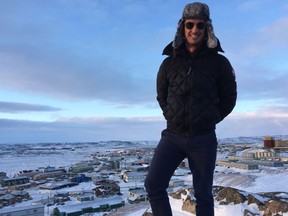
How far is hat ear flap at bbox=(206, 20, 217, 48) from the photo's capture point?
80.0 inches

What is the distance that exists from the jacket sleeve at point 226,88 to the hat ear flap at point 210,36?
158mm

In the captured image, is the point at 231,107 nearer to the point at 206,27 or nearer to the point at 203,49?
the point at 203,49

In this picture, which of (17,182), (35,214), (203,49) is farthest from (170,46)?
(17,182)

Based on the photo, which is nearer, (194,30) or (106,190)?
(194,30)

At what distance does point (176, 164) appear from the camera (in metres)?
2.10

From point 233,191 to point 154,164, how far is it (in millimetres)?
2932

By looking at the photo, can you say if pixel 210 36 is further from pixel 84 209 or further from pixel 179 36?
pixel 84 209

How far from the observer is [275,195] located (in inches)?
191

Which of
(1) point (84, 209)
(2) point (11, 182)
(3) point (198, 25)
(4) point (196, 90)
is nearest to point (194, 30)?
(3) point (198, 25)

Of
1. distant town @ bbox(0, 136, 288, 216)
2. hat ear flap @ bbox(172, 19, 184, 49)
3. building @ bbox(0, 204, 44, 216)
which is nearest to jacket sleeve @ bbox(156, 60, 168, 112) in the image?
hat ear flap @ bbox(172, 19, 184, 49)

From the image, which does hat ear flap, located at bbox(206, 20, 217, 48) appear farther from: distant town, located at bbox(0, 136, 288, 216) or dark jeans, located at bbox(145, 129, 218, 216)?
distant town, located at bbox(0, 136, 288, 216)

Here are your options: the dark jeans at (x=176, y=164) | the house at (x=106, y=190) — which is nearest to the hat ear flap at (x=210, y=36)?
the dark jeans at (x=176, y=164)

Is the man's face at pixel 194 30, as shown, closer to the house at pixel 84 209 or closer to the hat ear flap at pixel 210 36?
the hat ear flap at pixel 210 36

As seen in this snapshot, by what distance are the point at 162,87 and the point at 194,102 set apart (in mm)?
308
